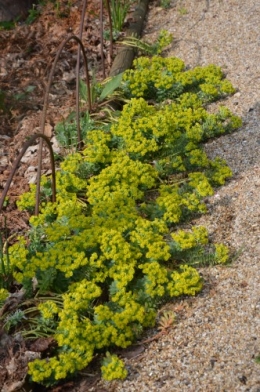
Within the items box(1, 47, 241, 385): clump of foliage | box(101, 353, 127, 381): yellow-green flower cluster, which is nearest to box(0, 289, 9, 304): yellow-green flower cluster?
box(1, 47, 241, 385): clump of foliage

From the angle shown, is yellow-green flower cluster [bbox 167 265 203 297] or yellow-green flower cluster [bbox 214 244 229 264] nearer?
yellow-green flower cluster [bbox 167 265 203 297]

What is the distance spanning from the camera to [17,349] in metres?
3.12

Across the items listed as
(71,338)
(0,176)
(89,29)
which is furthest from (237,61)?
(71,338)

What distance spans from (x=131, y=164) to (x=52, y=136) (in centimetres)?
106

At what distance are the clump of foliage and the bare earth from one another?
0.10 meters

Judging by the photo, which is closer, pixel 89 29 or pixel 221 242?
pixel 221 242

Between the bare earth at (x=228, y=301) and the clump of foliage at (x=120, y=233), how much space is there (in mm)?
98

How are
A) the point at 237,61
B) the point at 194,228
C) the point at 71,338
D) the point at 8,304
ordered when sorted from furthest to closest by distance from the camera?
1. the point at 237,61
2. the point at 194,228
3. the point at 8,304
4. the point at 71,338

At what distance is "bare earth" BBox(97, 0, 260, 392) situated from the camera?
9.95 feet

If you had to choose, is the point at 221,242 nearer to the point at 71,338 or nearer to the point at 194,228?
the point at 194,228

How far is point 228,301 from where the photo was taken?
3395mm

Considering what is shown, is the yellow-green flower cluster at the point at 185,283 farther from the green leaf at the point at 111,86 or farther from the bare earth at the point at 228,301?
the green leaf at the point at 111,86

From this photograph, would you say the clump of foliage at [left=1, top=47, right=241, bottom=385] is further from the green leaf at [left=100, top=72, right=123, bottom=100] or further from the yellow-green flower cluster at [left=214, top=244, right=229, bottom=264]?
the green leaf at [left=100, top=72, right=123, bottom=100]

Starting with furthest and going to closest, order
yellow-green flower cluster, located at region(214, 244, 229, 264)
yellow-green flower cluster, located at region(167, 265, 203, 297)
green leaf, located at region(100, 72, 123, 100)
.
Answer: green leaf, located at region(100, 72, 123, 100) → yellow-green flower cluster, located at region(214, 244, 229, 264) → yellow-green flower cluster, located at region(167, 265, 203, 297)
